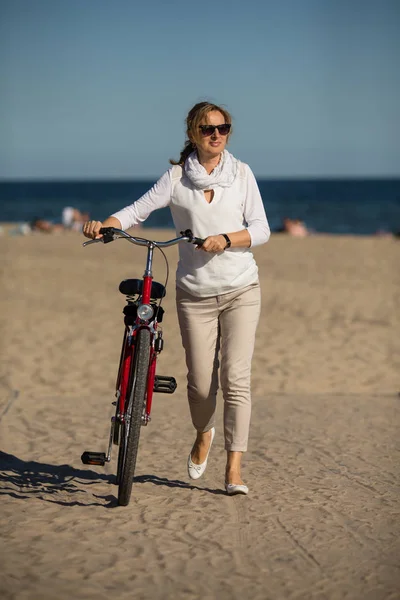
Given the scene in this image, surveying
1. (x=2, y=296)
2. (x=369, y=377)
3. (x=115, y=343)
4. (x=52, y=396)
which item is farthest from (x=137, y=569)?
(x=2, y=296)

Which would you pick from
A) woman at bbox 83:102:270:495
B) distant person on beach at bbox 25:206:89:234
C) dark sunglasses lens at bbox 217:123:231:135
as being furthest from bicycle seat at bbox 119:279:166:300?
distant person on beach at bbox 25:206:89:234

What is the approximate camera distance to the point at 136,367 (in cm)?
443

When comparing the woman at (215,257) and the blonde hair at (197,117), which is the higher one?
the blonde hair at (197,117)

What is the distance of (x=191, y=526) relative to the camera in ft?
14.6

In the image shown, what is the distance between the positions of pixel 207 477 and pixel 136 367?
4.11 ft

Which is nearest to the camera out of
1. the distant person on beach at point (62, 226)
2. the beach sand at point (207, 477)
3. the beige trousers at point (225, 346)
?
the beach sand at point (207, 477)

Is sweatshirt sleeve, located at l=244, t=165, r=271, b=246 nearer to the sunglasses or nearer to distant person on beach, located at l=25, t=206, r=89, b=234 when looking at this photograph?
the sunglasses

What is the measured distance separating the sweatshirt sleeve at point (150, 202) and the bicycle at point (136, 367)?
0.18 metres

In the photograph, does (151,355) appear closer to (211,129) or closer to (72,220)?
(211,129)

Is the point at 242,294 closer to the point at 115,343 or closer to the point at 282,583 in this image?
the point at 282,583

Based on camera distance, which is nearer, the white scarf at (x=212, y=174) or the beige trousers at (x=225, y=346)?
the white scarf at (x=212, y=174)

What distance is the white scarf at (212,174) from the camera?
15.1 feet

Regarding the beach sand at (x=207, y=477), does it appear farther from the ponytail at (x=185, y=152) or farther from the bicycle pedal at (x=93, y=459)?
the ponytail at (x=185, y=152)


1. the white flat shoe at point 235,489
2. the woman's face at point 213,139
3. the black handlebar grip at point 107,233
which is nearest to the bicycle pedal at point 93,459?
the white flat shoe at point 235,489
